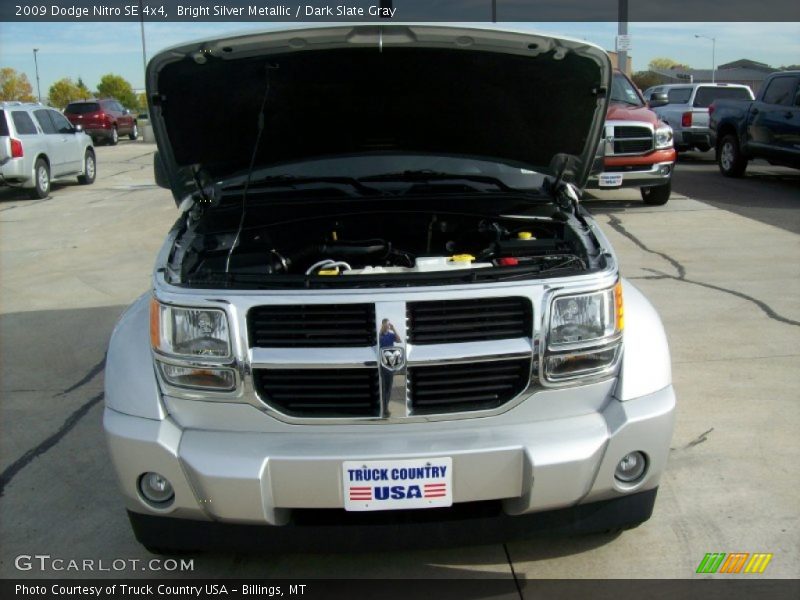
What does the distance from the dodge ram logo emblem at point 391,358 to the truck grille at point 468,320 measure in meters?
0.07

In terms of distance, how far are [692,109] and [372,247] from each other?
1743 centimetres

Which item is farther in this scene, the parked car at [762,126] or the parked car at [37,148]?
the parked car at [37,148]

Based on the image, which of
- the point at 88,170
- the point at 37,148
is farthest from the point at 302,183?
the point at 88,170

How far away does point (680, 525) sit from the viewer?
3.38 meters

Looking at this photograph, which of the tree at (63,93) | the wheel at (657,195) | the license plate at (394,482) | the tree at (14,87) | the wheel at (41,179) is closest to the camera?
the license plate at (394,482)

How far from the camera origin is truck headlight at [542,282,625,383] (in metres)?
2.75

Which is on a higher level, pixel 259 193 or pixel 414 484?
pixel 259 193

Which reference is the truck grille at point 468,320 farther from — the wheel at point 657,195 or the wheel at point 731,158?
the wheel at point 731,158

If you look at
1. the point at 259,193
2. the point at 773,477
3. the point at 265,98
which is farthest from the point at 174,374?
the point at 773,477

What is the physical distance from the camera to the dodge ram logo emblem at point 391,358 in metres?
2.66

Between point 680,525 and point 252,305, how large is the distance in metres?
1.98

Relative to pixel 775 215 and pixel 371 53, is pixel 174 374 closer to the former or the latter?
pixel 371 53
